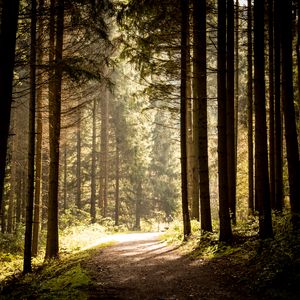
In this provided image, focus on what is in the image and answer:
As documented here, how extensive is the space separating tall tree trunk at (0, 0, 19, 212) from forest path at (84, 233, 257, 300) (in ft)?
10.8

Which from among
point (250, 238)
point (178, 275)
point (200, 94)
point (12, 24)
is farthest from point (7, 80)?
point (250, 238)

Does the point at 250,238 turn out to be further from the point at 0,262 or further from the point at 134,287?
the point at 0,262

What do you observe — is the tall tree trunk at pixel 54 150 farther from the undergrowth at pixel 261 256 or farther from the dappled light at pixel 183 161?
the undergrowth at pixel 261 256

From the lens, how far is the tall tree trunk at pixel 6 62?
711 cm

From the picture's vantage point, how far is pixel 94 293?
22.0 ft

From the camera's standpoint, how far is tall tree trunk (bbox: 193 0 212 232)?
Result: 38.6 feet

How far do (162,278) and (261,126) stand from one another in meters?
4.39

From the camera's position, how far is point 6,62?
7.16 m

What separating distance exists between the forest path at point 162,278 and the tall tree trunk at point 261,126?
1.55 m

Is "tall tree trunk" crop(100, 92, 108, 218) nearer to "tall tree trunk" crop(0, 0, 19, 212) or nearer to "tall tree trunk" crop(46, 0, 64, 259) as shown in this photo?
"tall tree trunk" crop(46, 0, 64, 259)

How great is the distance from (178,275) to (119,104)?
2917 cm

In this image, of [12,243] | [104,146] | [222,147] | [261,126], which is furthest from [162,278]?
[104,146]

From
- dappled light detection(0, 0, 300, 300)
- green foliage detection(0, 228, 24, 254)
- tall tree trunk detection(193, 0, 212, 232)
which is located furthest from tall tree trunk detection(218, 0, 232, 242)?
green foliage detection(0, 228, 24, 254)

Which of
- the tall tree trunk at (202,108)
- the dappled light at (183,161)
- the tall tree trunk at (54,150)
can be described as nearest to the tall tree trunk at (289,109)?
the dappled light at (183,161)
